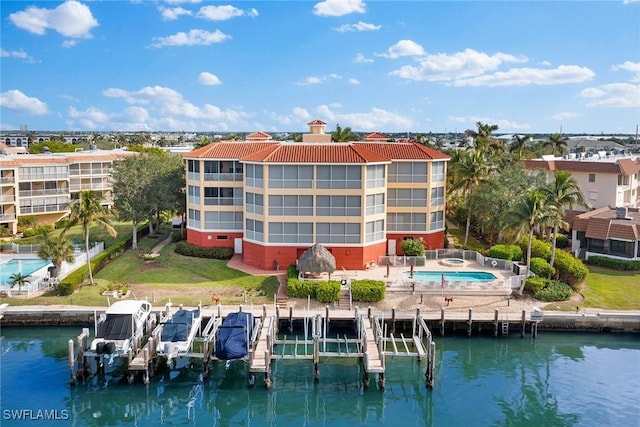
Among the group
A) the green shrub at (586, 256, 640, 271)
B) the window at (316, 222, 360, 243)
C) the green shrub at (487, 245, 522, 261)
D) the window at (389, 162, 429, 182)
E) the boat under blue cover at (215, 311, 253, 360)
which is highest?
the window at (389, 162, 429, 182)

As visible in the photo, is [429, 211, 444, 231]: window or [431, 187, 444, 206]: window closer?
[431, 187, 444, 206]: window

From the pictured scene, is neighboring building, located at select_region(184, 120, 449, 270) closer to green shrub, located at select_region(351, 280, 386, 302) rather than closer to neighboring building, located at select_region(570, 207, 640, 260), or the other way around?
green shrub, located at select_region(351, 280, 386, 302)

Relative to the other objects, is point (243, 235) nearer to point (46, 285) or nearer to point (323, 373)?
point (46, 285)

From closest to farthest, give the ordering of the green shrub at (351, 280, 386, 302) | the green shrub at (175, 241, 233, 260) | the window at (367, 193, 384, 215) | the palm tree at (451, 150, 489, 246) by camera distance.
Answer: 1. the green shrub at (351, 280, 386, 302)
2. the window at (367, 193, 384, 215)
3. the green shrub at (175, 241, 233, 260)
4. the palm tree at (451, 150, 489, 246)

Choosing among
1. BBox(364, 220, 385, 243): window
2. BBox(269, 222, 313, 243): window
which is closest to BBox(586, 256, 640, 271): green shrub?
BBox(364, 220, 385, 243): window

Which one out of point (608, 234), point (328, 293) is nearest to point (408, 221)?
point (328, 293)

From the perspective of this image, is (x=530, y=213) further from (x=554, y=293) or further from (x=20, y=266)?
(x=20, y=266)

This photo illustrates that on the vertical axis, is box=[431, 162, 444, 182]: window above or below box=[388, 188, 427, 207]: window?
above
